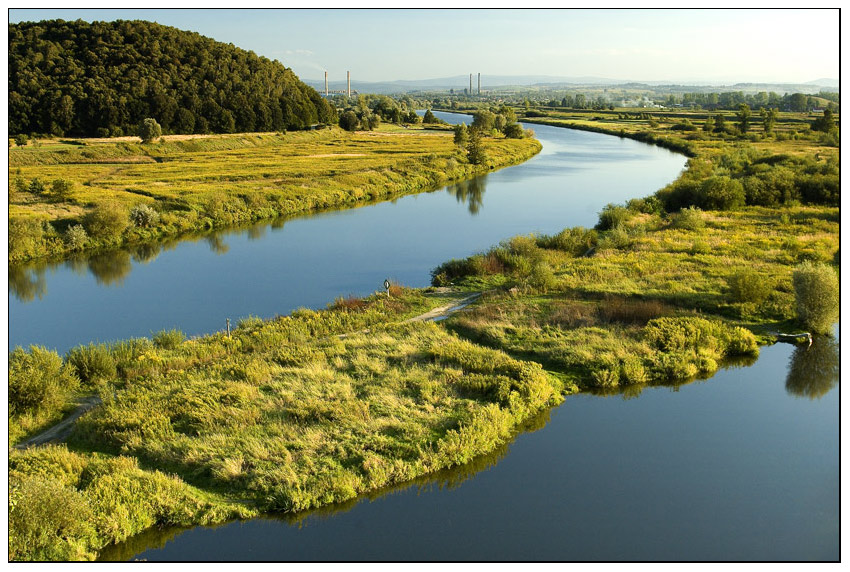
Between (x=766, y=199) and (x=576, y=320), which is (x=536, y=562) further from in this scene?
(x=766, y=199)

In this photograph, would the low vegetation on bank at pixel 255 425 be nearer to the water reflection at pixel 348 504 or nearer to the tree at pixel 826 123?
the water reflection at pixel 348 504

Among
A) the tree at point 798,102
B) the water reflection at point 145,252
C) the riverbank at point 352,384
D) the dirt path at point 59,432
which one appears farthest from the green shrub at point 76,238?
the tree at point 798,102

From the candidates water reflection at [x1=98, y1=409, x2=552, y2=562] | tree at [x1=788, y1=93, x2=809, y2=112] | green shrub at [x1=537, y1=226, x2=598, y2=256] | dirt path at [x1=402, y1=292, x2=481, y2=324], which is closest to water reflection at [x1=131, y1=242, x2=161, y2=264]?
dirt path at [x1=402, y1=292, x2=481, y2=324]

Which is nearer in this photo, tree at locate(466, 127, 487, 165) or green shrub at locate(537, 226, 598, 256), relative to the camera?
green shrub at locate(537, 226, 598, 256)

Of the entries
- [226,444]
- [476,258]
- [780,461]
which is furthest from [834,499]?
[476,258]

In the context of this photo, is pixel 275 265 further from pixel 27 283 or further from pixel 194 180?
pixel 194 180

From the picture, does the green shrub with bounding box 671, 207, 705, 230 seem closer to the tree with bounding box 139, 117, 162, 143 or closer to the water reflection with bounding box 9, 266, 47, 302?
the water reflection with bounding box 9, 266, 47, 302
